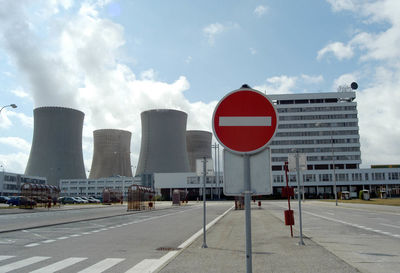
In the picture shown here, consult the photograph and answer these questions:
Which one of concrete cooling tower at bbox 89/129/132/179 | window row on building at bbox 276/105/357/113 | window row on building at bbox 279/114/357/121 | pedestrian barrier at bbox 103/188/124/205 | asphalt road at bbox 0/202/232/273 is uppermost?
window row on building at bbox 276/105/357/113

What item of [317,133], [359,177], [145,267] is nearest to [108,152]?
[317,133]

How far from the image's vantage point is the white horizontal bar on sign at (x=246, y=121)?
3094 millimetres

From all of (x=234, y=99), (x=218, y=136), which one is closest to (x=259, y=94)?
(x=234, y=99)

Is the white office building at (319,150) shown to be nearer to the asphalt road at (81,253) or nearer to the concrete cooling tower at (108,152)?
A: the concrete cooling tower at (108,152)

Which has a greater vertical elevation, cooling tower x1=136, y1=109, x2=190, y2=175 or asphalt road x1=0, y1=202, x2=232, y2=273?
cooling tower x1=136, y1=109, x2=190, y2=175

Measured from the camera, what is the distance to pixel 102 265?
7418mm

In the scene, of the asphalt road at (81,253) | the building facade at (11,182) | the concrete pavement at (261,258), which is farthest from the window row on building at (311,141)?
the concrete pavement at (261,258)

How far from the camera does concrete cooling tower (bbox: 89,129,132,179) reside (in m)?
86.5

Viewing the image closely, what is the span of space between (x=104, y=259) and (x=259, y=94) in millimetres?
6420

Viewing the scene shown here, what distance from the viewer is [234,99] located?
317cm

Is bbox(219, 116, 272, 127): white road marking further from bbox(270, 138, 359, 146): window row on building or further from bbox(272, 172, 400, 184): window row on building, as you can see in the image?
bbox(270, 138, 359, 146): window row on building

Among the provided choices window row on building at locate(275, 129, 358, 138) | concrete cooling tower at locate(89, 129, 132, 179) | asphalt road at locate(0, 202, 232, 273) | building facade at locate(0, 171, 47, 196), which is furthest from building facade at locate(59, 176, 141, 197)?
asphalt road at locate(0, 202, 232, 273)

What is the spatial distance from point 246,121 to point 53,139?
2758 inches

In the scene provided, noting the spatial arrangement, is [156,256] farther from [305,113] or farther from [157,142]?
[305,113]
